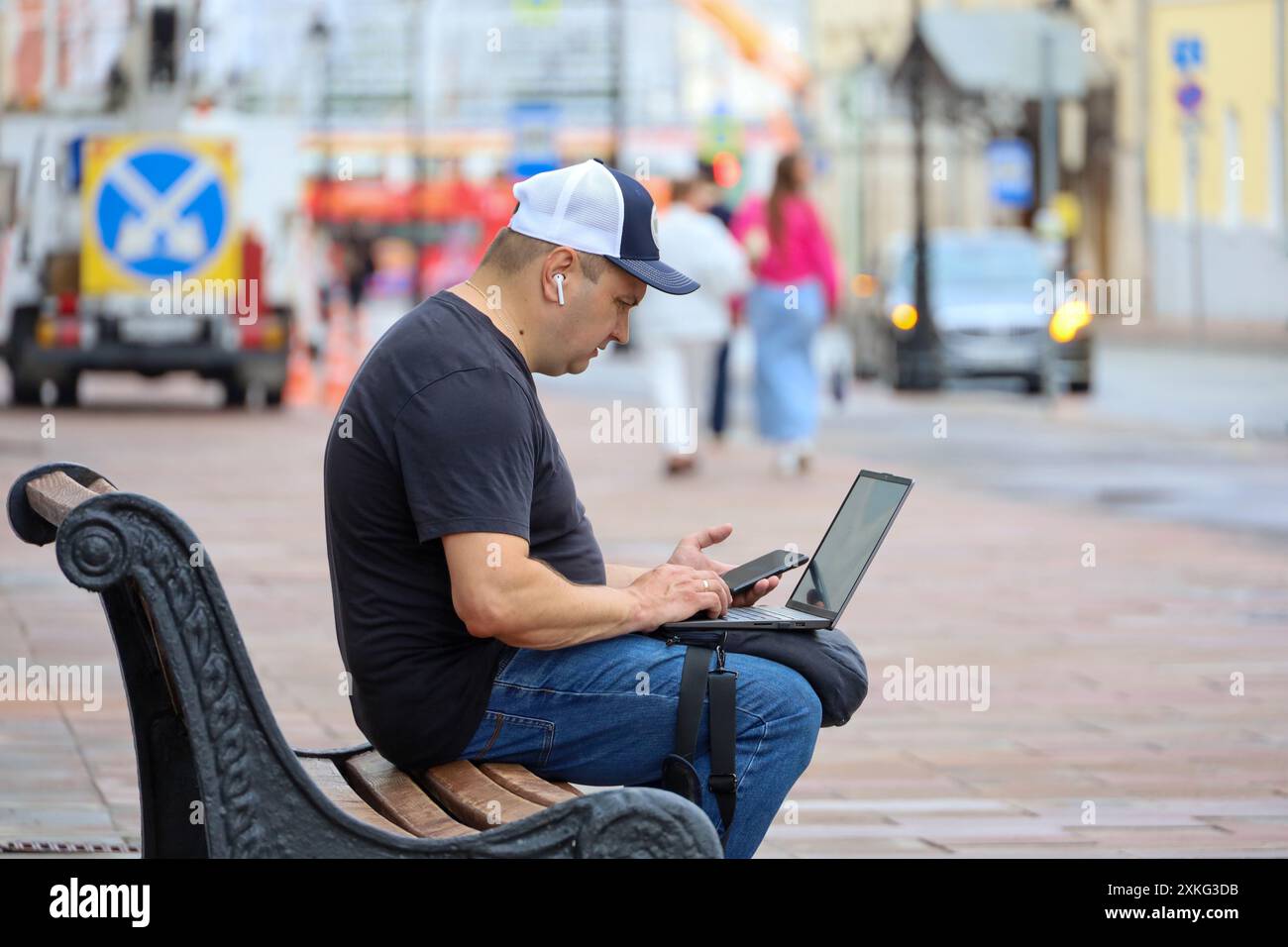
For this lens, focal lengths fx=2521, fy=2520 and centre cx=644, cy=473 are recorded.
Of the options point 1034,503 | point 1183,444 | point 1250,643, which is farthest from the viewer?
point 1183,444

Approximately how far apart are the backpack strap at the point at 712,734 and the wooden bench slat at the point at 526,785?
175 millimetres

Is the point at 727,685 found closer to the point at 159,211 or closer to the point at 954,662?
the point at 954,662

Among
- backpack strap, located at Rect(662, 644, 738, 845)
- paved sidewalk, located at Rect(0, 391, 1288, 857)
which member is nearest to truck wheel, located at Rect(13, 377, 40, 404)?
paved sidewalk, located at Rect(0, 391, 1288, 857)

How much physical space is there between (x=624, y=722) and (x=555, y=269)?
0.70 metres

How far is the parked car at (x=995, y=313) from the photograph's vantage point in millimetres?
24422

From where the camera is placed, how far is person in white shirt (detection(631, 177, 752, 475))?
15.2 m

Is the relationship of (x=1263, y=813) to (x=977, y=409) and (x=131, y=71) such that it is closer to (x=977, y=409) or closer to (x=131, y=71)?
(x=977, y=409)

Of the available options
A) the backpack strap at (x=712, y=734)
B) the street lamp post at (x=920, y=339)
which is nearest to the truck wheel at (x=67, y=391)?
the street lamp post at (x=920, y=339)

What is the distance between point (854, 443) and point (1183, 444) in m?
2.29

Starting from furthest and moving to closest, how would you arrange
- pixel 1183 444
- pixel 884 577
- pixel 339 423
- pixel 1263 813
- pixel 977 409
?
pixel 977 409
pixel 1183 444
pixel 884 577
pixel 1263 813
pixel 339 423

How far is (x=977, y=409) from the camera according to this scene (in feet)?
73.6

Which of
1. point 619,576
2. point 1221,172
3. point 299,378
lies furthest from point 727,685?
point 1221,172

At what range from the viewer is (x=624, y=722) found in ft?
12.7
